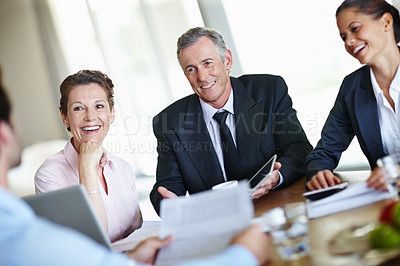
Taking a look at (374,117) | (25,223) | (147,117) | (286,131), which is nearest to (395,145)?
(374,117)

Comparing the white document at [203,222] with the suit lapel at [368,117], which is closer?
the white document at [203,222]

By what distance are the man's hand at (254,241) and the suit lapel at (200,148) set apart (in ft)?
4.32

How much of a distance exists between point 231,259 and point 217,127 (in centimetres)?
156

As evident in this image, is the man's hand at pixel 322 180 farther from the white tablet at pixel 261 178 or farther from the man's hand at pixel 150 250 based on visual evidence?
the man's hand at pixel 150 250

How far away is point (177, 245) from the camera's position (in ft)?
4.21

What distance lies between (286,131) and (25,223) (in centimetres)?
175

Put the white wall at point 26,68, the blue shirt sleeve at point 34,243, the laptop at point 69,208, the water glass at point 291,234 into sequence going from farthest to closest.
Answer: the white wall at point 26,68
the laptop at point 69,208
the water glass at point 291,234
the blue shirt sleeve at point 34,243

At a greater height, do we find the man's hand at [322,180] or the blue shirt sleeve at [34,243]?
the blue shirt sleeve at [34,243]

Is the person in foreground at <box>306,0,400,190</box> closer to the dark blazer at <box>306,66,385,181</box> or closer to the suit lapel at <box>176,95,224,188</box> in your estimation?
the dark blazer at <box>306,66,385,181</box>

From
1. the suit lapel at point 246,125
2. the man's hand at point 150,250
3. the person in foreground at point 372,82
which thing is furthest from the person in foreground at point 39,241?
the suit lapel at point 246,125

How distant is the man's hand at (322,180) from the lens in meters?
1.81

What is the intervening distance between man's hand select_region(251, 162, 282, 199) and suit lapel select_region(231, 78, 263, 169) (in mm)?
391

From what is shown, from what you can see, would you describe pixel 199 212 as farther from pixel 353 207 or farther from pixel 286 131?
pixel 286 131

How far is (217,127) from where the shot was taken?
8.41 feet
